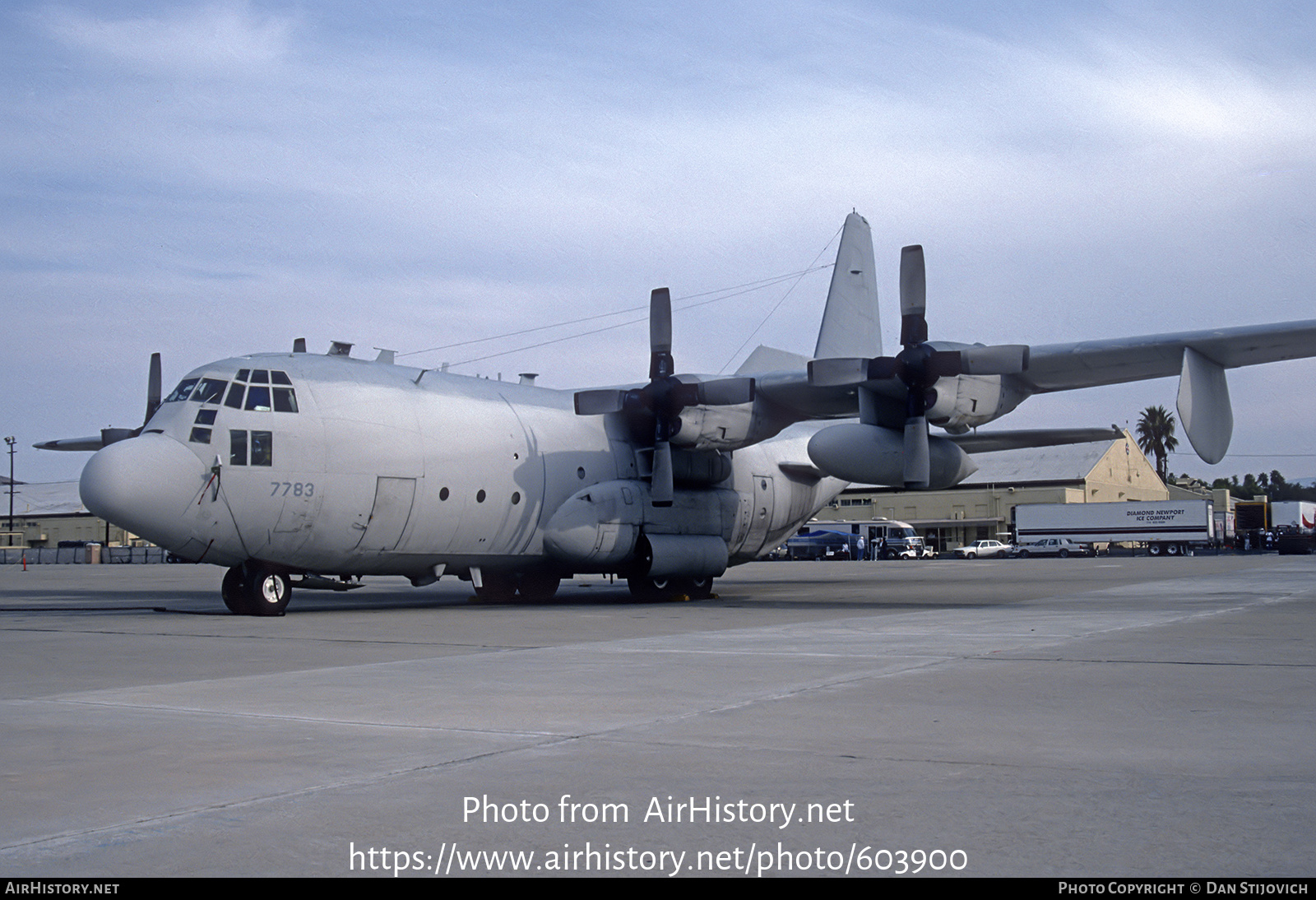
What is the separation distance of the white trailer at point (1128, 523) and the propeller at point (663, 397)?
52.0m

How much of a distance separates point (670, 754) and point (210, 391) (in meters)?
13.9

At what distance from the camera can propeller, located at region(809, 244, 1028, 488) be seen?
66.9ft

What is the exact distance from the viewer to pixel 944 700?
7.80 meters

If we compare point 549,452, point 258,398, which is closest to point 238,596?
point 258,398

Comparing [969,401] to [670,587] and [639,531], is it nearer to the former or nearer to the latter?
[639,531]

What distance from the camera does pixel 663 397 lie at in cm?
2292

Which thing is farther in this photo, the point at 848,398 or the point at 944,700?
the point at 848,398

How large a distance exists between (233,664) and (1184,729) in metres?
8.20

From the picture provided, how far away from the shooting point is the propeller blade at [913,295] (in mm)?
21016

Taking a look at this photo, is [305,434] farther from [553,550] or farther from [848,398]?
[848,398]

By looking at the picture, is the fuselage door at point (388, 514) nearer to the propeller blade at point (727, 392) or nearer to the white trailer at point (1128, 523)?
the propeller blade at point (727, 392)

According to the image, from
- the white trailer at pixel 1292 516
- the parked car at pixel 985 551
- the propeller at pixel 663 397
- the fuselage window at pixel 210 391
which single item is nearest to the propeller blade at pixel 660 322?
the propeller at pixel 663 397

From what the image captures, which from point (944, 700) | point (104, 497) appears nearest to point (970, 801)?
point (944, 700)

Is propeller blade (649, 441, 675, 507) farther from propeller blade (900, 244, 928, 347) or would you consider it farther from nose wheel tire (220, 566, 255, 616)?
nose wheel tire (220, 566, 255, 616)
